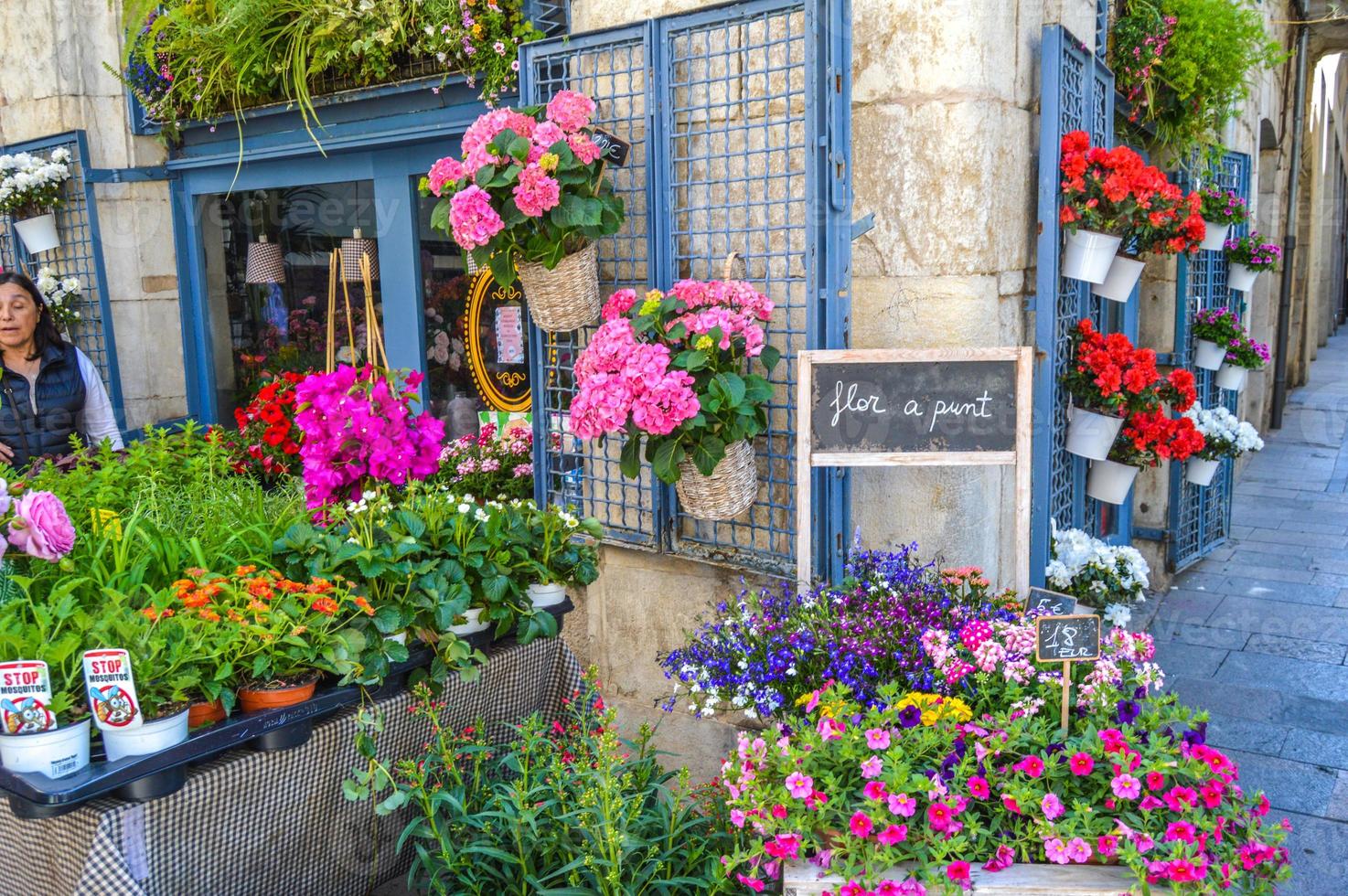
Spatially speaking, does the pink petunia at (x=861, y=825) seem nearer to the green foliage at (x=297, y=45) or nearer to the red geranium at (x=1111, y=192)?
the red geranium at (x=1111, y=192)

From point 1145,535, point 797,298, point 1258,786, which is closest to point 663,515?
point 797,298

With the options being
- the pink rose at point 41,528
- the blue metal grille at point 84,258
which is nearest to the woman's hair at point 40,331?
the blue metal grille at point 84,258

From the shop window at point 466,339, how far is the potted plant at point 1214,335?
12.0 feet

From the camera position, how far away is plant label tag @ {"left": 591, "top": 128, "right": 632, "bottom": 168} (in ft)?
11.3

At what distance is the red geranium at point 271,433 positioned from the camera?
480 cm

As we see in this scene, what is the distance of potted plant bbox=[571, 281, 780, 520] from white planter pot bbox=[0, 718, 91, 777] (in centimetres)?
147

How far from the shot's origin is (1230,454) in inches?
223

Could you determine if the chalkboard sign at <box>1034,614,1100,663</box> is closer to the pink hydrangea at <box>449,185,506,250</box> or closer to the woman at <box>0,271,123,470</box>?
the pink hydrangea at <box>449,185,506,250</box>

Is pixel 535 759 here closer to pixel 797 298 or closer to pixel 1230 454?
pixel 797 298

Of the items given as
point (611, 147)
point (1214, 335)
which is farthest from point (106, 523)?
point (1214, 335)

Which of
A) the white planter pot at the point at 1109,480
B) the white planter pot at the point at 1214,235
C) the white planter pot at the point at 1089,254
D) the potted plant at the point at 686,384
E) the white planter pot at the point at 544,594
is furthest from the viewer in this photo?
the white planter pot at the point at 1214,235

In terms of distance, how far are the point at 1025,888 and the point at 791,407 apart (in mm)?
1738

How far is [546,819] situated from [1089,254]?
2.66 metres

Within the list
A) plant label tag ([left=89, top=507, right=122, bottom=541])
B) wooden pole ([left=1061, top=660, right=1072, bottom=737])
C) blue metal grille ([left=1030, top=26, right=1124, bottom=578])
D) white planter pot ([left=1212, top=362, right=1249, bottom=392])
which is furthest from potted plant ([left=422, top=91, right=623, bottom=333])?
white planter pot ([left=1212, top=362, right=1249, bottom=392])
